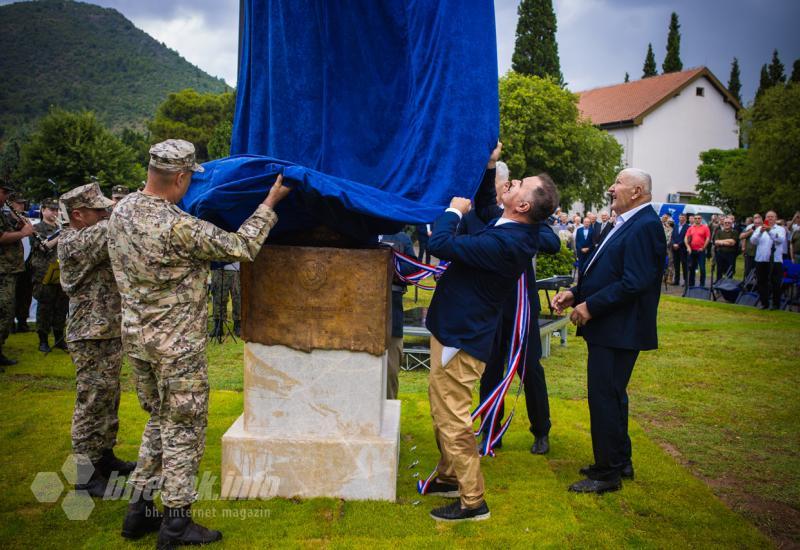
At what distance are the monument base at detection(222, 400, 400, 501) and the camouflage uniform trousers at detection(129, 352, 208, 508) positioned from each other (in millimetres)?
575

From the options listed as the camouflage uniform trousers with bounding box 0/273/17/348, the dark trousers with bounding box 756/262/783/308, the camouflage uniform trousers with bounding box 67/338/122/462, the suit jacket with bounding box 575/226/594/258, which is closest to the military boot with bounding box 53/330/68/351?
the camouflage uniform trousers with bounding box 0/273/17/348

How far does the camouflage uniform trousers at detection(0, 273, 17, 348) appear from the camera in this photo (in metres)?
7.50

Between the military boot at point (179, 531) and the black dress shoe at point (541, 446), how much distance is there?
108 inches

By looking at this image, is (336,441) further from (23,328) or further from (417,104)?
(23,328)

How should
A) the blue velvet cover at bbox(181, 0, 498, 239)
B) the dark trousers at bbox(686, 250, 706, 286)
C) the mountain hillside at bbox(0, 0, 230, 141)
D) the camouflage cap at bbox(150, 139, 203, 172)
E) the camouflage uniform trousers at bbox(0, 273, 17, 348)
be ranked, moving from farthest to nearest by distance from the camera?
the mountain hillside at bbox(0, 0, 230, 141) → the dark trousers at bbox(686, 250, 706, 286) → the camouflage uniform trousers at bbox(0, 273, 17, 348) → the blue velvet cover at bbox(181, 0, 498, 239) → the camouflage cap at bbox(150, 139, 203, 172)

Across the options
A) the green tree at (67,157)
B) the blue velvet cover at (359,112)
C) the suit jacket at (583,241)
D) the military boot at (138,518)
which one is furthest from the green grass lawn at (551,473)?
the green tree at (67,157)

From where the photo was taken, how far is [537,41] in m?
42.7

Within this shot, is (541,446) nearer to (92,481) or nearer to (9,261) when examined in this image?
(92,481)

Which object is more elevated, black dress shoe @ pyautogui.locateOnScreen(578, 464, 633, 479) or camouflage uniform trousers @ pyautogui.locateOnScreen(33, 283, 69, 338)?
camouflage uniform trousers @ pyautogui.locateOnScreen(33, 283, 69, 338)

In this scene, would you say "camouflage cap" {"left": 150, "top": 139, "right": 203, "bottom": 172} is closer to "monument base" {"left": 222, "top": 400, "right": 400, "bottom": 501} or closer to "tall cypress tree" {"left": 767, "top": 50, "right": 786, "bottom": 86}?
"monument base" {"left": 222, "top": 400, "right": 400, "bottom": 501}

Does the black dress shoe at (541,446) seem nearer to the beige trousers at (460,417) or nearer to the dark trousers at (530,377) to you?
the dark trousers at (530,377)

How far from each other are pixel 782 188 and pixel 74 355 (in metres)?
32.7

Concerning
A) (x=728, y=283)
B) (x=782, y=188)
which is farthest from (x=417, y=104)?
(x=782, y=188)

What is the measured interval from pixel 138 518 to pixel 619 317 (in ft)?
11.1
